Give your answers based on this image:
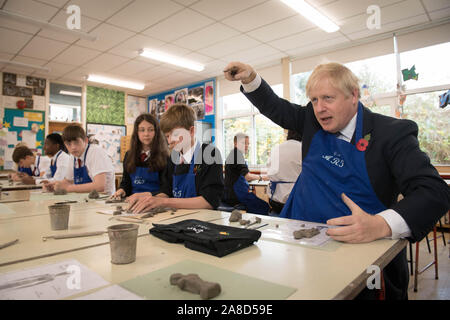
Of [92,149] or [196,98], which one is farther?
[196,98]

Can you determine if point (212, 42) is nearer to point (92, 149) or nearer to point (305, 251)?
point (92, 149)

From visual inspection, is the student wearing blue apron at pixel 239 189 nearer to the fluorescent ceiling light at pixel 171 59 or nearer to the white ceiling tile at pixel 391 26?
the fluorescent ceiling light at pixel 171 59

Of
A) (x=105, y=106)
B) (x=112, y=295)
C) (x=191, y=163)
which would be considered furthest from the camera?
(x=105, y=106)

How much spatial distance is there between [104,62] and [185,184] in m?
5.06

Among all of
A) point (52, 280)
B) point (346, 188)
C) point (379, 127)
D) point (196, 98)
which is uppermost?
point (196, 98)

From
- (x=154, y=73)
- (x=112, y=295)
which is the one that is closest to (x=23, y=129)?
(x=154, y=73)

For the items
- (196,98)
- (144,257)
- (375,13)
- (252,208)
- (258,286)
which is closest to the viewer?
(258,286)

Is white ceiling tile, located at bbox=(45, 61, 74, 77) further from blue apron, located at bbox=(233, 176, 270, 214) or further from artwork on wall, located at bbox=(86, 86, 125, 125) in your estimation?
blue apron, located at bbox=(233, 176, 270, 214)

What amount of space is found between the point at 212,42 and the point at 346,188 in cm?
449

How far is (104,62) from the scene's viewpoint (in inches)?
238

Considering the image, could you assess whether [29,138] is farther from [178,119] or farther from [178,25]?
[178,119]

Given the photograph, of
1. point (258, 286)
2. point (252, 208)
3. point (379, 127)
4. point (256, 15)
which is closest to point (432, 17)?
point (256, 15)

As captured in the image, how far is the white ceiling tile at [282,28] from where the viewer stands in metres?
4.42

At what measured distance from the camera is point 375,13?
420cm
